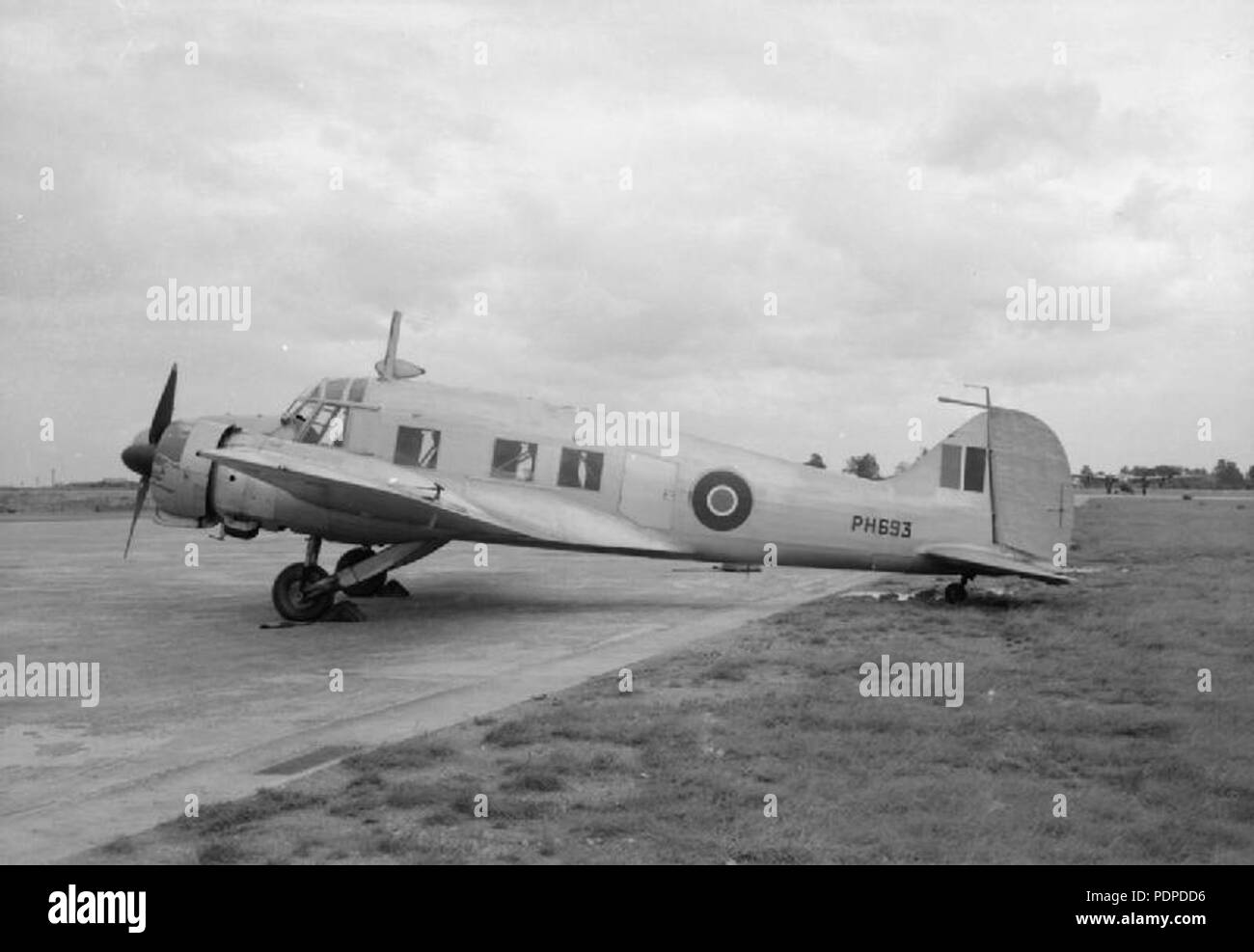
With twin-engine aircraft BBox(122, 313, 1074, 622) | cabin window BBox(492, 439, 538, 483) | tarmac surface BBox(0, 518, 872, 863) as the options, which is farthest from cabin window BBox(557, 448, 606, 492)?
tarmac surface BBox(0, 518, 872, 863)

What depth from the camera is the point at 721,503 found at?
53.9 ft

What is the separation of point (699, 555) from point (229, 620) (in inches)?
289

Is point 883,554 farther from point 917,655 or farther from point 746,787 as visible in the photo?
point 746,787

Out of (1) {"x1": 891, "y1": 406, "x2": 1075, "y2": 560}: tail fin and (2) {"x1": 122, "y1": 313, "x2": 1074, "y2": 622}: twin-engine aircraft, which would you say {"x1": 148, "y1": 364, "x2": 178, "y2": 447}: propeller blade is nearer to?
(2) {"x1": 122, "y1": 313, "x2": 1074, "y2": 622}: twin-engine aircraft

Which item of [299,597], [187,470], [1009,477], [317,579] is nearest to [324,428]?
[187,470]

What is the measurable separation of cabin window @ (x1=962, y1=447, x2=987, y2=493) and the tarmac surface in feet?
11.8

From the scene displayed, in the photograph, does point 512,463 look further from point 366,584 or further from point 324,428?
point 366,584

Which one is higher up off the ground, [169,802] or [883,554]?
[883,554]

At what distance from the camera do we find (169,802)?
6324 millimetres

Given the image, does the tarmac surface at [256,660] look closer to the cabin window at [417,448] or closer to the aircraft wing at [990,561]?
the cabin window at [417,448]

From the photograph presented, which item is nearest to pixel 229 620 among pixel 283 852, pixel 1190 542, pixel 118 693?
pixel 118 693

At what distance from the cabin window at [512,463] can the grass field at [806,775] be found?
5.34m

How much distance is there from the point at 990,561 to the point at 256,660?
1068 centimetres

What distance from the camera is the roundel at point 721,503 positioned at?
53.8 feet
